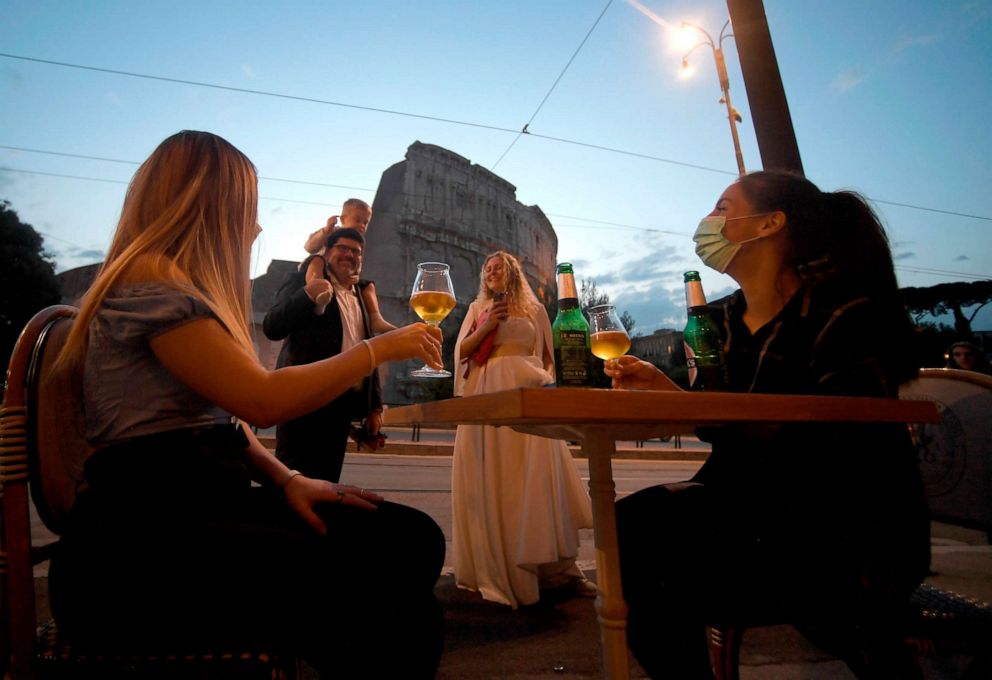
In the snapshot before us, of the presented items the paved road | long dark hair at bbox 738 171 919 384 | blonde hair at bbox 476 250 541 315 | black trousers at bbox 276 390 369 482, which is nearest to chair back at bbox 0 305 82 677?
black trousers at bbox 276 390 369 482

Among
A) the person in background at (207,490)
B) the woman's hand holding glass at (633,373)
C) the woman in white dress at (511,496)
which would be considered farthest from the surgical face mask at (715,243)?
the woman in white dress at (511,496)

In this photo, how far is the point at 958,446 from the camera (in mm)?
1409

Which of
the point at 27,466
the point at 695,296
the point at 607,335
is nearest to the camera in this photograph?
the point at 27,466

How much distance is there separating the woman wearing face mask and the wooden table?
14 cm

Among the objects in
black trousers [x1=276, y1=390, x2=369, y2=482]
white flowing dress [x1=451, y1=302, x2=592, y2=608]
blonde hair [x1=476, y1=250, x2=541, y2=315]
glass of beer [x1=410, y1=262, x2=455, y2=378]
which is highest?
blonde hair [x1=476, y1=250, x2=541, y2=315]

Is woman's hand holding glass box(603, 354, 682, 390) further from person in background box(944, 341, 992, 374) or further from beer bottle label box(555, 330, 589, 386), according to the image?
person in background box(944, 341, 992, 374)

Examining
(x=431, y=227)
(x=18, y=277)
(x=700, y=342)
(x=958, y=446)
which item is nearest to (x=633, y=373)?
(x=700, y=342)

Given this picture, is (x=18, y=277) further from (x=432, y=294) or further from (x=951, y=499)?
(x=951, y=499)

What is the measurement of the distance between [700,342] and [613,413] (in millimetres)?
930

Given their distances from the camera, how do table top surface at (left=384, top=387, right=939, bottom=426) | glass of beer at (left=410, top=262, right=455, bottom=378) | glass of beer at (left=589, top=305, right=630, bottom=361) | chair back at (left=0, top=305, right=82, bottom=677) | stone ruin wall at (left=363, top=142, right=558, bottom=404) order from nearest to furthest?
table top surface at (left=384, top=387, right=939, bottom=426), chair back at (left=0, top=305, right=82, bottom=677), glass of beer at (left=589, top=305, right=630, bottom=361), glass of beer at (left=410, top=262, right=455, bottom=378), stone ruin wall at (left=363, top=142, right=558, bottom=404)

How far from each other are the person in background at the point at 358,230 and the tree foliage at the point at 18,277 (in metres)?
22.6

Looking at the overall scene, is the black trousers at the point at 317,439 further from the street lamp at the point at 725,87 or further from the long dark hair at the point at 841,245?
the street lamp at the point at 725,87

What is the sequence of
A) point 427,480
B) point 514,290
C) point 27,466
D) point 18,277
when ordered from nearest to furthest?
point 27,466 < point 514,290 < point 427,480 < point 18,277

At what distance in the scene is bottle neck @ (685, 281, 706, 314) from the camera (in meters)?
1.57
